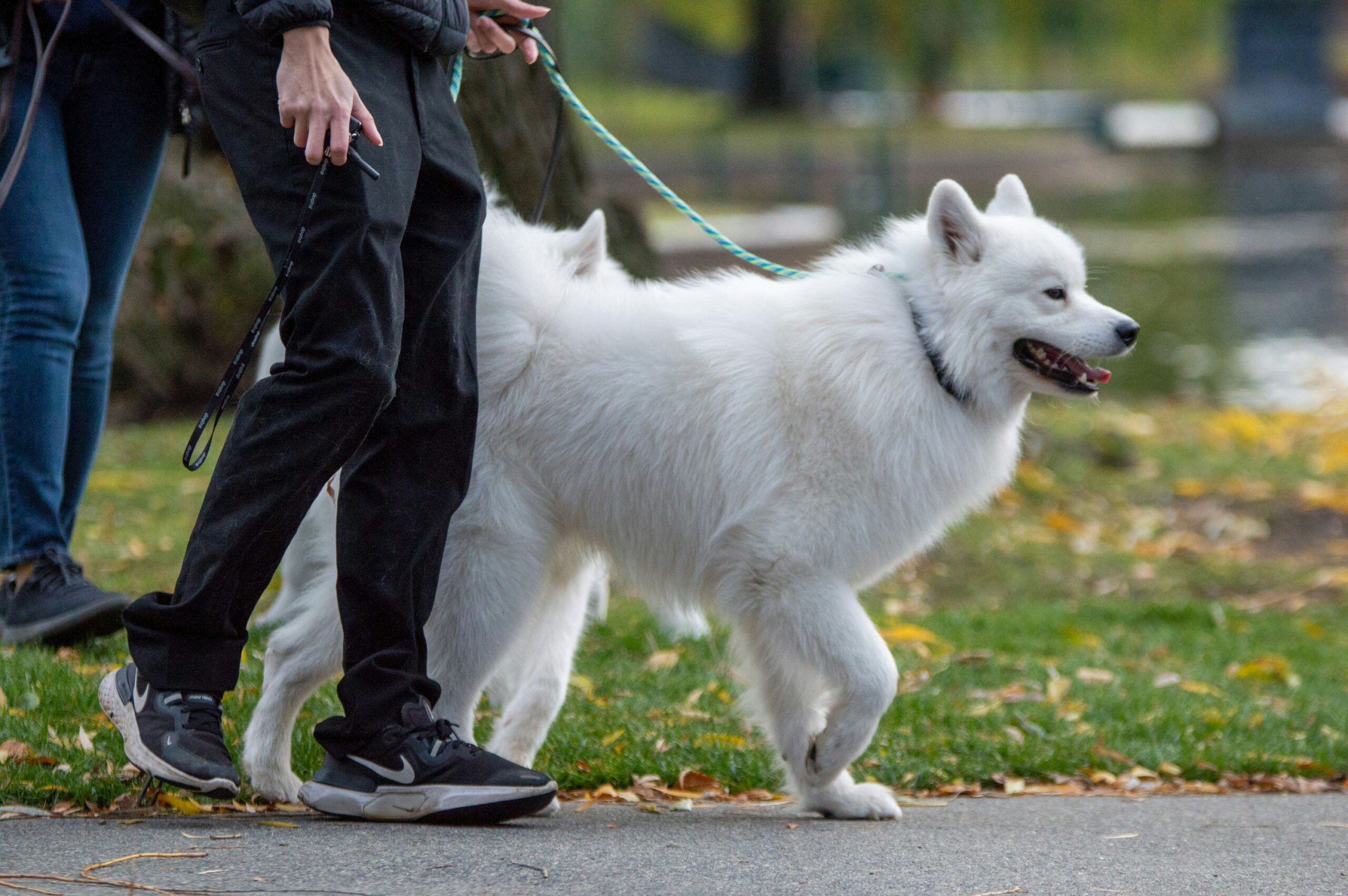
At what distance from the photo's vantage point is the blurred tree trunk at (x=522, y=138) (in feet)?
20.7

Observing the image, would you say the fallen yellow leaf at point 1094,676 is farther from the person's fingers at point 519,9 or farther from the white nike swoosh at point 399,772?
the person's fingers at point 519,9

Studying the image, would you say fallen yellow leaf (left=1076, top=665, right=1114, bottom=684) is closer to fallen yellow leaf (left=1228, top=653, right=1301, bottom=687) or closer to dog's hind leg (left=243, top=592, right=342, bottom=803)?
fallen yellow leaf (left=1228, top=653, right=1301, bottom=687)

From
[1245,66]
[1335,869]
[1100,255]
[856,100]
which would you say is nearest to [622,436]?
[1335,869]

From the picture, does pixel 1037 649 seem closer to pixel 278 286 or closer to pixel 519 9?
pixel 519 9

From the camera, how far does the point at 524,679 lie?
3893mm

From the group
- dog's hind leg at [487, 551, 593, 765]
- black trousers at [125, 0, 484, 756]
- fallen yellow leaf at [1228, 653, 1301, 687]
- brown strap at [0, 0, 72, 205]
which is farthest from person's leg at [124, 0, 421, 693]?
fallen yellow leaf at [1228, 653, 1301, 687]

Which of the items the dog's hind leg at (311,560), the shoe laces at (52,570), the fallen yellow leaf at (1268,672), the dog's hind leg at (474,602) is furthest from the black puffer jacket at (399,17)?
the fallen yellow leaf at (1268,672)

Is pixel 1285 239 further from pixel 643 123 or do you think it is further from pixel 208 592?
pixel 208 592

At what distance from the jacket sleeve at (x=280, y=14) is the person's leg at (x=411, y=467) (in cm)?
37

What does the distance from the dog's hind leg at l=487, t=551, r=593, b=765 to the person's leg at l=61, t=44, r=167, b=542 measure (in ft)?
4.80

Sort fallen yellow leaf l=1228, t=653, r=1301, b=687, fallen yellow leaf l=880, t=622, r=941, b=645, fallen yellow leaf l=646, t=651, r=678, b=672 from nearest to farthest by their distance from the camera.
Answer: fallen yellow leaf l=646, t=651, r=678, b=672 → fallen yellow leaf l=1228, t=653, r=1301, b=687 → fallen yellow leaf l=880, t=622, r=941, b=645

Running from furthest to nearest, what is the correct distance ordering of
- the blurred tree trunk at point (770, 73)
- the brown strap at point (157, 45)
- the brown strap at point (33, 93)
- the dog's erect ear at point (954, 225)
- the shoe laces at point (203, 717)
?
the blurred tree trunk at point (770, 73) < the dog's erect ear at point (954, 225) < the brown strap at point (157, 45) < the brown strap at point (33, 93) < the shoe laces at point (203, 717)

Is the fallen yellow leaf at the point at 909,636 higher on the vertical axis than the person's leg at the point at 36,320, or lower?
lower

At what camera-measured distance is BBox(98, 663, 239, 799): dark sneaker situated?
9.59 feet
